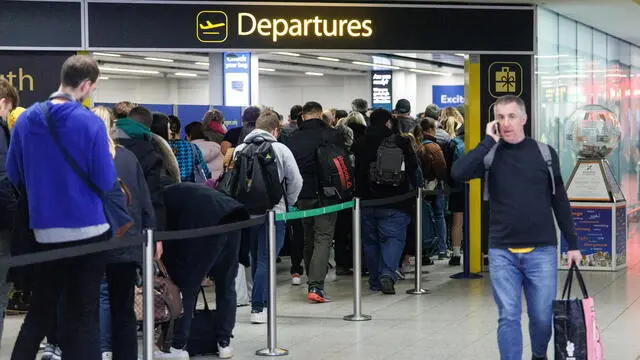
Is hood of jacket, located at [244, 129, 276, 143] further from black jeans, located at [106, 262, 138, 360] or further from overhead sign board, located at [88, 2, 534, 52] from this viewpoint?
black jeans, located at [106, 262, 138, 360]

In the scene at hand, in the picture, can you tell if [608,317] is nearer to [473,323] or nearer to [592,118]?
[473,323]

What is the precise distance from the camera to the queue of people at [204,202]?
567 centimetres

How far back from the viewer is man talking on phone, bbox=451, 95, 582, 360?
6.31 metres

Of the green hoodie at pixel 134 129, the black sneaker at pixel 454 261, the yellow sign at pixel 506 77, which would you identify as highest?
the yellow sign at pixel 506 77

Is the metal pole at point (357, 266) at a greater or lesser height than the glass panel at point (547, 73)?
lesser

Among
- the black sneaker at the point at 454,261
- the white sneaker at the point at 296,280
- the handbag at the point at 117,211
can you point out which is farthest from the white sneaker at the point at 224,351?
the black sneaker at the point at 454,261

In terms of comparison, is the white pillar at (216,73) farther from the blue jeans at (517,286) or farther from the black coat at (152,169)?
the blue jeans at (517,286)

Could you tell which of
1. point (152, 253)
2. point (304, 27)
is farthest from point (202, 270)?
point (304, 27)

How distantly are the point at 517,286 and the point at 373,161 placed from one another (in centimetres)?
458

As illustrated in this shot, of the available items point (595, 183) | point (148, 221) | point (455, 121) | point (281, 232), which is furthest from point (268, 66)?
point (148, 221)

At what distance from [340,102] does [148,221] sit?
105 ft

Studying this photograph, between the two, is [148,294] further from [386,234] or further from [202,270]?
[386,234]

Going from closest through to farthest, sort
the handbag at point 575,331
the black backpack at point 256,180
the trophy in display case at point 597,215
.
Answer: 1. the handbag at point 575,331
2. the black backpack at point 256,180
3. the trophy in display case at point 597,215

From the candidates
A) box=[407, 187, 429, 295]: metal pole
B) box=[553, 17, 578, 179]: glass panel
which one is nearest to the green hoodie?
box=[407, 187, 429, 295]: metal pole
